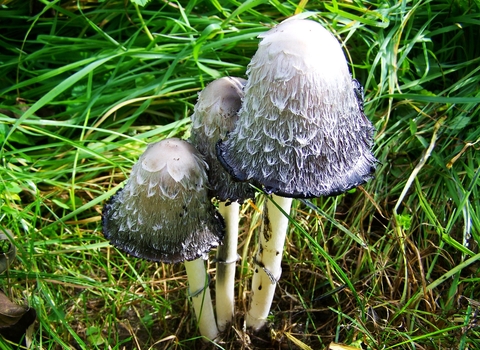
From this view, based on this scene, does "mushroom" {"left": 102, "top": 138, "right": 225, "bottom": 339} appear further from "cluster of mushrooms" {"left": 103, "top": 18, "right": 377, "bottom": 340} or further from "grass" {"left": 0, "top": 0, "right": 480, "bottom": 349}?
"grass" {"left": 0, "top": 0, "right": 480, "bottom": 349}

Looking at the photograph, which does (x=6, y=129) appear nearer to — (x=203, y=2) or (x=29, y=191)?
(x=29, y=191)

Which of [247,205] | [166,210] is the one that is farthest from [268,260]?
[247,205]

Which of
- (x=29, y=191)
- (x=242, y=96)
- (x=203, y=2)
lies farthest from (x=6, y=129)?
(x=242, y=96)

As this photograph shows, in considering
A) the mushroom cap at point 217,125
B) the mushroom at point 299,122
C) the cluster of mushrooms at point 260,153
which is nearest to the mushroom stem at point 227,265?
the cluster of mushrooms at point 260,153

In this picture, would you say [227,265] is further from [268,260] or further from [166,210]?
[166,210]

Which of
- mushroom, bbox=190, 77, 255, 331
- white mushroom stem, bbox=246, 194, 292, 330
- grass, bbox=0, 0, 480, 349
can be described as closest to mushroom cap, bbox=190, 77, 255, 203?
mushroom, bbox=190, 77, 255, 331

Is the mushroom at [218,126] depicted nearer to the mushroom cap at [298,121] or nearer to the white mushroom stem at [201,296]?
the mushroom cap at [298,121]
